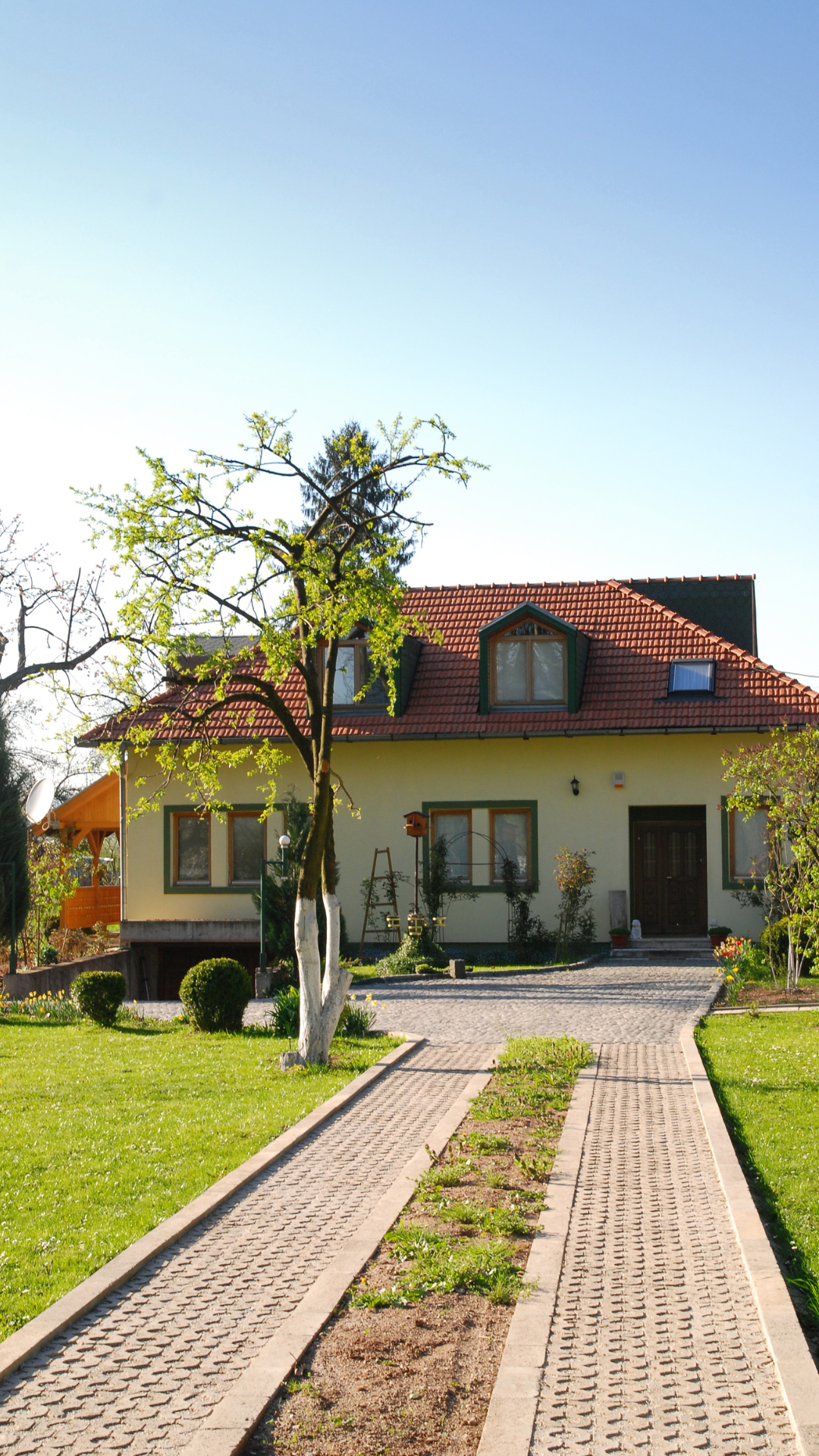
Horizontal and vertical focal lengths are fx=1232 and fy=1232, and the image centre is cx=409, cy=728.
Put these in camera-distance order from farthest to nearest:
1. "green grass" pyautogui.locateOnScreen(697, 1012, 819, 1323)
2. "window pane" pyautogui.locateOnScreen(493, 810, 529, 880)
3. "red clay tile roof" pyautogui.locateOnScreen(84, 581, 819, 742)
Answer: "window pane" pyautogui.locateOnScreen(493, 810, 529, 880) → "red clay tile roof" pyautogui.locateOnScreen(84, 581, 819, 742) → "green grass" pyautogui.locateOnScreen(697, 1012, 819, 1323)

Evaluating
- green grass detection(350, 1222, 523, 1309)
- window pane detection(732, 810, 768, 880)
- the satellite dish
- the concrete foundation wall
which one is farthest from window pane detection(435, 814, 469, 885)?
Result: green grass detection(350, 1222, 523, 1309)

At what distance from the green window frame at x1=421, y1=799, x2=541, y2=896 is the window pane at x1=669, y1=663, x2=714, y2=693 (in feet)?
11.1

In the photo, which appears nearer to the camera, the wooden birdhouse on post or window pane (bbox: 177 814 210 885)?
the wooden birdhouse on post

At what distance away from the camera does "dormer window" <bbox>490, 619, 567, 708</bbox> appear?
75.5ft

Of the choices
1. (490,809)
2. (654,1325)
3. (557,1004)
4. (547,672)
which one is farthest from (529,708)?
(654,1325)

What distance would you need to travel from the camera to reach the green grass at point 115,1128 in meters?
5.87

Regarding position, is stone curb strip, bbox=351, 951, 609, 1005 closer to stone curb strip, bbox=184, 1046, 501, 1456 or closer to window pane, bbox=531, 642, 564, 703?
window pane, bbox=531, 642, 564, 703

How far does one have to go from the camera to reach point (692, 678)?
22625 mm

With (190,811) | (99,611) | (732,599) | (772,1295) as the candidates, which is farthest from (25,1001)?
(732,599)

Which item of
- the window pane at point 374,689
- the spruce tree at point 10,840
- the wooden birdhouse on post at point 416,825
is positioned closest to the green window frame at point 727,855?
the wooden birdhouse on post at point 416,825

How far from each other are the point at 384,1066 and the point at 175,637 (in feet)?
13.8

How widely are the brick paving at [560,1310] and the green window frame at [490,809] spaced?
43.5 ft

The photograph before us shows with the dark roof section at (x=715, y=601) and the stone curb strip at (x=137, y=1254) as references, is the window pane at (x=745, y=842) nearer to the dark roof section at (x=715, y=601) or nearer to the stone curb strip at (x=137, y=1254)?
the dark roof section at (x=715, y=601)

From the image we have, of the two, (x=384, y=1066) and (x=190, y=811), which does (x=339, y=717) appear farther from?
(x=384, y=1066)
